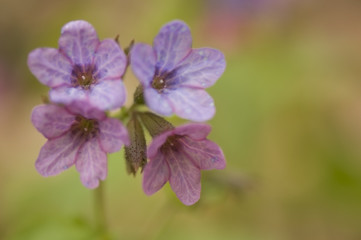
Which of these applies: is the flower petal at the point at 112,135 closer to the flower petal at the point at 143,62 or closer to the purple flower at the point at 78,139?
the purple flower at the point at 78,139

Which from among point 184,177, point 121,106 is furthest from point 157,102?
point 184,177

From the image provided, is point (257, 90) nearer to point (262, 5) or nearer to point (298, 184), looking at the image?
point (298, 184)

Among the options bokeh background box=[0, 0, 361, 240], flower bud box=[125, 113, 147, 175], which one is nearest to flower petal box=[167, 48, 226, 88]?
flower bud box=[125, 113, 147, 175]

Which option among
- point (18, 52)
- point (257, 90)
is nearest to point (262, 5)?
point (257, 90)

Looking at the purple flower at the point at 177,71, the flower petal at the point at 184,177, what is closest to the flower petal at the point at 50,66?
the purple flower at the point at 177,71

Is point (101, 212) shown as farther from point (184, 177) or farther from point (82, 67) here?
point (82, 67)

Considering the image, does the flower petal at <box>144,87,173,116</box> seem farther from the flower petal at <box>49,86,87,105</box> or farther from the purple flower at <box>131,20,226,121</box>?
the flower petal at <box>49,86,87,105</box>
